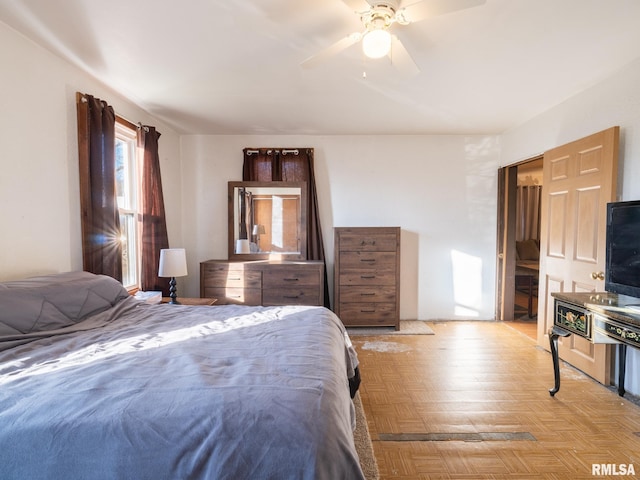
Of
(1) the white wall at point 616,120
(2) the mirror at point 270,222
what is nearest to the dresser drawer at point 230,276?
(2) the mirror at point 270,222

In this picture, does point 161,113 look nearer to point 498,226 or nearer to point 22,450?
point 22,450

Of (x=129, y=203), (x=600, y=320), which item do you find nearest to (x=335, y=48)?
(x=600, y=320)

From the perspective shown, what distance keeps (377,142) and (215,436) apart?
152 inches

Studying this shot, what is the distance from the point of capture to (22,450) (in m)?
0.91

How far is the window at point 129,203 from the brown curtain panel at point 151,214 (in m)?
0.09

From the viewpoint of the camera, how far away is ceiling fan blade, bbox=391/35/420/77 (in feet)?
5.94

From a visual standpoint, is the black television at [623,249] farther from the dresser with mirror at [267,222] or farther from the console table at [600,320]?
the dresser with mirror at [267,222]

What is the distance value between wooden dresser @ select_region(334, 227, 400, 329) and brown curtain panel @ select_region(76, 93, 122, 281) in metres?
2.22

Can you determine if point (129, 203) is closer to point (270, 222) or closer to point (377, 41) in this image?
point (270, 222)

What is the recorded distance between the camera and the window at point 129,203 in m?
3.06

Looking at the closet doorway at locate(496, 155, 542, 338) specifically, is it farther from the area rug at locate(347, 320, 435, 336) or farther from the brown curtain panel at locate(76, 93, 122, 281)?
the brown curtain panel at locate(76, 93, 122, 281)

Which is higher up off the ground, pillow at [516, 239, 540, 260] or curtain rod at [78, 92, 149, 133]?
curtain rod at [78, 92, 149, 133]

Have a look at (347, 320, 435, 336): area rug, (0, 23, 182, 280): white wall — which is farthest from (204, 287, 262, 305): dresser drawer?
(0, 23, 182, 280): white wall

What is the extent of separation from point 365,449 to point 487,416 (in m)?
0.91
